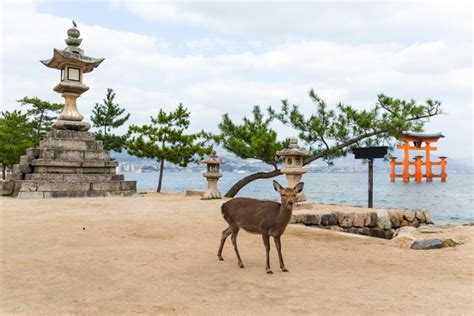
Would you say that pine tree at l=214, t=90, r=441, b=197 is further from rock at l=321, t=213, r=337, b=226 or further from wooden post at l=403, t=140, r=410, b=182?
wooden post at l=403, t=140, r=410, b=182

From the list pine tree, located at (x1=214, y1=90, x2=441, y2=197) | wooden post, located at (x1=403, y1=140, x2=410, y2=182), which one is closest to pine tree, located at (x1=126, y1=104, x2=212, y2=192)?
pine tree, located at (x1=214, y1=90, x2=441, y2=197)

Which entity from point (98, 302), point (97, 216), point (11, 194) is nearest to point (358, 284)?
point (98, 302)

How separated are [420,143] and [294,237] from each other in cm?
5803

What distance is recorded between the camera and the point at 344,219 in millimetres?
11805

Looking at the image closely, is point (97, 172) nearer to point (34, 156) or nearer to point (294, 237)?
point (34, 156)

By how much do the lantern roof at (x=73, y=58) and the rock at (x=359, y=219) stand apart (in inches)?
516

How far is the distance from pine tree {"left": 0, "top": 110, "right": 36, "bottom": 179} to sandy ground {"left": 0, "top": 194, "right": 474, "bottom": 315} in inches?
876

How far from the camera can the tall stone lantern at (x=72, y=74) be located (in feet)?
59.4

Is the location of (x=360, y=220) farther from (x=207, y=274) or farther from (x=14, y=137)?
(x=14, y=137)

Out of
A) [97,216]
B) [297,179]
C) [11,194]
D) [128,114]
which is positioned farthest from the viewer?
[128,114]

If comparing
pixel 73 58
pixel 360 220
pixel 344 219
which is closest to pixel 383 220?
pixel 360 220

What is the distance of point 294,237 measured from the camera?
8.59 meters

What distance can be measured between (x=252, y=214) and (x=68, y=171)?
45.3ft

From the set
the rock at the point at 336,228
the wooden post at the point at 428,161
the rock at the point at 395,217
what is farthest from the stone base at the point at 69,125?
the wooden post at the point at 428,161
